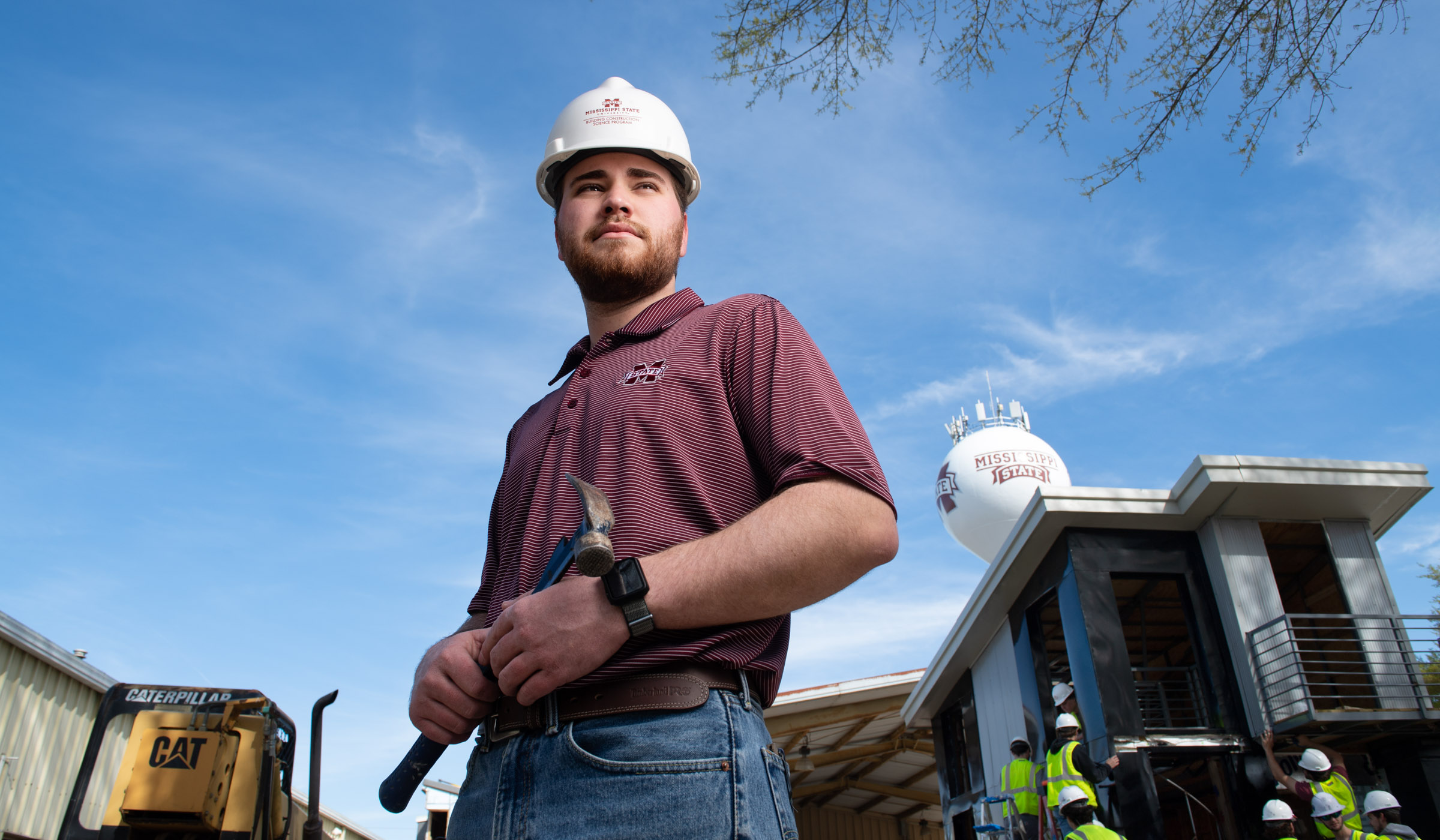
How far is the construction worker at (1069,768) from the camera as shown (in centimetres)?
909

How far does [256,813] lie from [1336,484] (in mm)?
10565

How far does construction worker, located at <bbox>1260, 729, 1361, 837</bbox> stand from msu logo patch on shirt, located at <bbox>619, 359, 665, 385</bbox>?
31.8 ft

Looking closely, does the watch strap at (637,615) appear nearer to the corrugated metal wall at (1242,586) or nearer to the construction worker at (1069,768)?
the construction worker at (1069,768)

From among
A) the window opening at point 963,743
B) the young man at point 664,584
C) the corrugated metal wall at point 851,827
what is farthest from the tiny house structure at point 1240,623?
the corrugated metal wall at point 851,827

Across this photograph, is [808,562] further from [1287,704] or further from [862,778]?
[862,778]

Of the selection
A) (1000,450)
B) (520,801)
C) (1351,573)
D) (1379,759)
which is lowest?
(520,801)

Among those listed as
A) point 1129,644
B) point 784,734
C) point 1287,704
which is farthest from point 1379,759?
point 784,734

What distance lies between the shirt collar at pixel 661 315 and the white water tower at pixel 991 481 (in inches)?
785

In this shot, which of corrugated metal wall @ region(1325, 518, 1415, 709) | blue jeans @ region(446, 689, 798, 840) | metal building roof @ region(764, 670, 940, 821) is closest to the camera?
blue jeans @ region(446, 689, 798, 840)

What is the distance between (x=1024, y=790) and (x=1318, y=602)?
15.7 feet

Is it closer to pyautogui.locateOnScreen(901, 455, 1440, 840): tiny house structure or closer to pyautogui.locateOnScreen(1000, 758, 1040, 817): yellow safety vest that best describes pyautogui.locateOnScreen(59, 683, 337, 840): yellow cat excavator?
pyautogui.locateOnScreen(901, 455, 1440, 840): tiny house structure

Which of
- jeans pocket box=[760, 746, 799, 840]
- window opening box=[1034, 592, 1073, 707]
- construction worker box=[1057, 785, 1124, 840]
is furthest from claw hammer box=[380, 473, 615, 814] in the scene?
window opening box=[1034, 592, 1073, 707]

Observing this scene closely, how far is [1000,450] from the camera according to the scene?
21594 millimetres

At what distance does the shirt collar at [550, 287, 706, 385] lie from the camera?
5.63 feet
